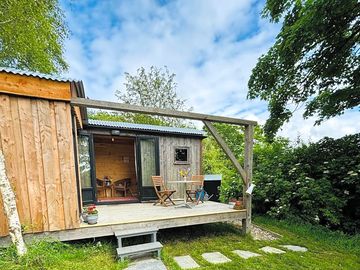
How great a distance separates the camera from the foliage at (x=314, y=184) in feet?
14.7

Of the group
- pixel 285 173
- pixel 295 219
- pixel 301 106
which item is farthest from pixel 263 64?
pixel 295 219

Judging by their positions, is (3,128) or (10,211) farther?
(3,128)

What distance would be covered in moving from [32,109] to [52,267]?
2049 mm

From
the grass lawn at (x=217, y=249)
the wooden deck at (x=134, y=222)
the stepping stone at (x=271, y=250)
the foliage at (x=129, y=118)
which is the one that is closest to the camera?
the grass lawn at (x=217, y=249)

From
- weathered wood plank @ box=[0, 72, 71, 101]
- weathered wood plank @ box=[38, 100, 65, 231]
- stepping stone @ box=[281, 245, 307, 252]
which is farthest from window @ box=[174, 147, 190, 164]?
weathered wood plank @ box=[0, 72, 71, 101]

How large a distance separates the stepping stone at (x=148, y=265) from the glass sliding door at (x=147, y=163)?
2.95 m

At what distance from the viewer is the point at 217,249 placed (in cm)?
344

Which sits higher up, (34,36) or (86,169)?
(34,36)

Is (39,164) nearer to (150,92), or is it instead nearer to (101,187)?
(101,187)

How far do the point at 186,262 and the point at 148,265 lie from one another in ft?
2.04

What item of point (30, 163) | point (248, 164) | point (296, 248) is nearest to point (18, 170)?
point (30, 163)

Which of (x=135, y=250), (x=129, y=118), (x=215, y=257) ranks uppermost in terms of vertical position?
(x=129, y=118)

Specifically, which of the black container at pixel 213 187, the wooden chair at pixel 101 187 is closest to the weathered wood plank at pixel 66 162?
the wooden chair at pixel 101 187

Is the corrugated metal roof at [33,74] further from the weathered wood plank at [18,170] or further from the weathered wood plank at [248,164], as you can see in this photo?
the weathered wood plank at [248,164]
